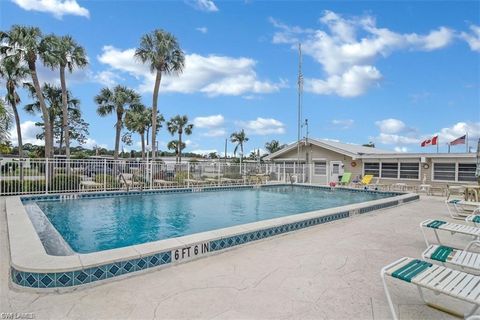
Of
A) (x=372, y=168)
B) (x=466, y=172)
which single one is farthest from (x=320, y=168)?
(x=466, y=172)

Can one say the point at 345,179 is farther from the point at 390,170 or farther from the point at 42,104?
the point at 42,104

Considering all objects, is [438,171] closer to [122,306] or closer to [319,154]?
[319,154]

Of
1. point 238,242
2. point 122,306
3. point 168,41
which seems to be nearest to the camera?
point 122,306

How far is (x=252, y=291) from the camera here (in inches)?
133

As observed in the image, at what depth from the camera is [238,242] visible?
5.24 meters

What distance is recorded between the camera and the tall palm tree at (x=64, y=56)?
15.7 meters

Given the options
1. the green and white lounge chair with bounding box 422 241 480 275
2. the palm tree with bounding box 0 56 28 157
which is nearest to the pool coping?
the green and white lounge chair with bounding box 422 241 480 275

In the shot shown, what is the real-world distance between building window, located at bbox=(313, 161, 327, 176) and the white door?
22.2 inches

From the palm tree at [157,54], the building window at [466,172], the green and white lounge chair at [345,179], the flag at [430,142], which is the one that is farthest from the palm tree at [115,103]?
the building window at [466,172]

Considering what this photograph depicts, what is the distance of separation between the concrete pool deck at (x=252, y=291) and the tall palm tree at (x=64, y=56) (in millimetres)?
14082

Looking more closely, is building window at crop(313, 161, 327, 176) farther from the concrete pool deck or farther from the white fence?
the concrete pool deck

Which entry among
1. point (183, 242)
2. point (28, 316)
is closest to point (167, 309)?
point (28, 316)

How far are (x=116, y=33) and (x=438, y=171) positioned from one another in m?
18.9

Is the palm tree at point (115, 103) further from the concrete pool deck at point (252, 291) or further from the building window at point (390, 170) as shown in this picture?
the concrete pool deck at point (252, 291)
